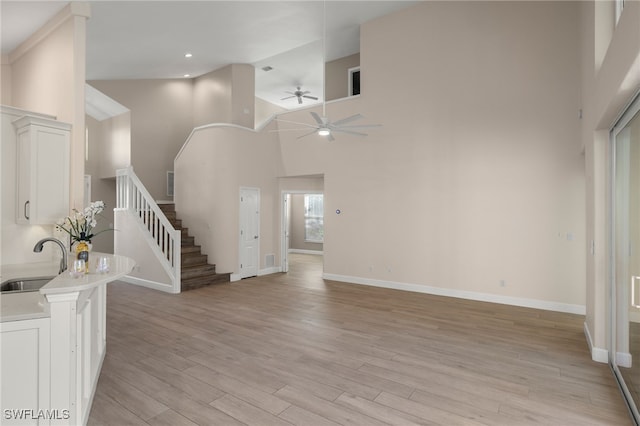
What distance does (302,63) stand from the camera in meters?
9.73

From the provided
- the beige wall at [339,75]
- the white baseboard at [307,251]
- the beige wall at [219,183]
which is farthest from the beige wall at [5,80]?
the white baseboard at [307,251]

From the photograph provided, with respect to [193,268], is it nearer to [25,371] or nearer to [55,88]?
[55,88]

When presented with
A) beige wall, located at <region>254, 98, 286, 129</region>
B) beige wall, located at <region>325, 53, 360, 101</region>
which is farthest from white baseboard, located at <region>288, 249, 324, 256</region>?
beige wall, located at <region>325, 53, 360, 101</region>

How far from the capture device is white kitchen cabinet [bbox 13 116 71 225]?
3555 mm

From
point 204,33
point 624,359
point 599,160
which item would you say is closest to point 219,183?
point 204,33

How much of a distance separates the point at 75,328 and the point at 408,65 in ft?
22.8

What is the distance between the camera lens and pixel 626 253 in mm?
3057

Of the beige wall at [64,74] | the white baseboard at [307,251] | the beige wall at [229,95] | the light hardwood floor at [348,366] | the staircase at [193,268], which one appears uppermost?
the beige wall at [229,95]

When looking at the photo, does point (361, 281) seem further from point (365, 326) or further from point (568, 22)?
point (568, 22)

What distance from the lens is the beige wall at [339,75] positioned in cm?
921

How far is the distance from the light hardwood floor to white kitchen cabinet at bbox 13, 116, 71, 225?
172 cm

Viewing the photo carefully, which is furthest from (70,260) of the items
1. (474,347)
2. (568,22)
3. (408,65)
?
(568,22)

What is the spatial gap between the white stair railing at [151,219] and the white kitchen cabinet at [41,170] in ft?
9.74

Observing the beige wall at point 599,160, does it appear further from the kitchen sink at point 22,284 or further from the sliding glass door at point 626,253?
the kitchen sink at point 22,284
